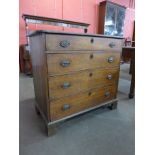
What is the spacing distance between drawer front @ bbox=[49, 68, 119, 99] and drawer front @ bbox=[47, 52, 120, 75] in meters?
0.06

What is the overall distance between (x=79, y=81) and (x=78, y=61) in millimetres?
203

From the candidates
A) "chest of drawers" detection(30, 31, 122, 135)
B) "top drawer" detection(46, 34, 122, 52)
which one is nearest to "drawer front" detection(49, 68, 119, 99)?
"chest of drawers" detection(30, 31, 122, 135)

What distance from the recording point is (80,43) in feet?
A: 3.93

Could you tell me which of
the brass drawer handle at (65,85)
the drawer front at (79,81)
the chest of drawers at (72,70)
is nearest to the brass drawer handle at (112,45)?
the chest of drawers at (72,70)

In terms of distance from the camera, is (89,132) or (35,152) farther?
(89,132)

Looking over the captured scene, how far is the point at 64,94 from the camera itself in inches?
48.6

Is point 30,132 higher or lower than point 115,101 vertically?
lower

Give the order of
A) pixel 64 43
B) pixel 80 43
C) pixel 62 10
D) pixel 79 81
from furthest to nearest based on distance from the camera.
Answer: pixel 62 10
pixel 79 81
pixel 80 43
pixel 64 43

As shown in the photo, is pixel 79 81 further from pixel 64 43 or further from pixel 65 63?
pixel 64 43

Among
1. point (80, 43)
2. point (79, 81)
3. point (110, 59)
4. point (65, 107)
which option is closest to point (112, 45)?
point (110, 59)

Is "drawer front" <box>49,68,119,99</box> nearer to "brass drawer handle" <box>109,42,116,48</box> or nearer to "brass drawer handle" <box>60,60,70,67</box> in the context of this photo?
"brass drawer handle" <box>60,60,70,67</box>
